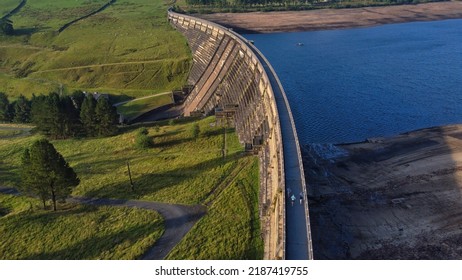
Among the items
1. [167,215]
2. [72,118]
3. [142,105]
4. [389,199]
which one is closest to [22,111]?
[72,118]

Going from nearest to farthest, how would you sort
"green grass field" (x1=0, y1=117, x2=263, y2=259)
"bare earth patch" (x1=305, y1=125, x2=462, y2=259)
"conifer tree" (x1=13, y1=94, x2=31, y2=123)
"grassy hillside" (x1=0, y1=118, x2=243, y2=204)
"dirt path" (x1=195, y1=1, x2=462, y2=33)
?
"green grass field" (x1=0, y1=117, x2=263, y2=259) → "bare earth patch" (x1=305, y1=125, x2=462, y2=259) → "grassy hillside" (x1=0, y1=118, x2=243, y2=204) → "conifer tree" (x1=13, y1=94, x2=31, y2=123) → "dirt path" (x1=195, y1=1, x2=462, y2=33)

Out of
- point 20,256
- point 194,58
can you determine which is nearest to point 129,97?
point 194,58

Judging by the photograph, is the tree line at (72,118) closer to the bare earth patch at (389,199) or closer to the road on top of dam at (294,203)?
the road on top of dam at (294,203)

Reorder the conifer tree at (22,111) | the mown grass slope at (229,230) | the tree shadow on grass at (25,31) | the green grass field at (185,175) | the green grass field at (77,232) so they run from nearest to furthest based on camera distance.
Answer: the mown grass slope at (229,230) → the green grass field at (77,232) → the green grass field at (185,175) → the conifer tree at (22,111) → the tree shadow on grass at (25,31)

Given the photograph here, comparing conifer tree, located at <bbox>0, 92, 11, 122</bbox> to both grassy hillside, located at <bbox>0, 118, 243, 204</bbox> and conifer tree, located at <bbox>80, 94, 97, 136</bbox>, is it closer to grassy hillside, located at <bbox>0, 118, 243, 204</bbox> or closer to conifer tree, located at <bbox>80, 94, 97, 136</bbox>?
grassy hillside, located at <bbox>0, 118, 243, 204</bbox>

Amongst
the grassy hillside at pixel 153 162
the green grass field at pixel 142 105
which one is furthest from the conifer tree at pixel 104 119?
the green grass field at pixel 142 105

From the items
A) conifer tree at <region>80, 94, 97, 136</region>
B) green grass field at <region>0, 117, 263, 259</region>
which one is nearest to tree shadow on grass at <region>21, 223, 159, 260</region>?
green grass field at <region>0, 117, 263, 259</region>
